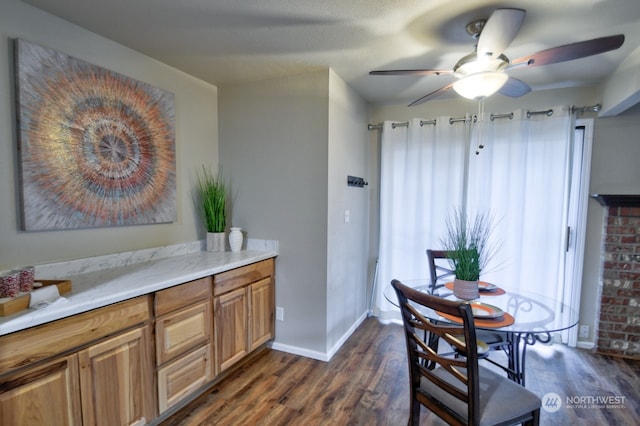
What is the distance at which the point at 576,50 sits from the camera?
1.44 metres

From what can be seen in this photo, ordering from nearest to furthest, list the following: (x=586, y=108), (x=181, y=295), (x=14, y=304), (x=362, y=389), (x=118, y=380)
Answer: (x=14, y=304), (x=118, y=380), (x=181, y=295), (x=362, y=389), (x=586, y=108)

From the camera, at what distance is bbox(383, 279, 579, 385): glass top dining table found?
156 centimetres

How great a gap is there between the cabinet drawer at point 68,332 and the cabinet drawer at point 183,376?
1.33 feet

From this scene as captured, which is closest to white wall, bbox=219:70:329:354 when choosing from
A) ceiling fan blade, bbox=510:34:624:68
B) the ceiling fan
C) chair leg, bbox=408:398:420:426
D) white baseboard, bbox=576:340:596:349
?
the ceiling fan

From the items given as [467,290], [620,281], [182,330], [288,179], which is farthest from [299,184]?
[620,281]

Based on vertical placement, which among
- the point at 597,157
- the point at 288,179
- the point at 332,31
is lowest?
the point at 288,179

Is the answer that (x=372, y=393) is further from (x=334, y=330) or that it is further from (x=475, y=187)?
(x=475, y=187)

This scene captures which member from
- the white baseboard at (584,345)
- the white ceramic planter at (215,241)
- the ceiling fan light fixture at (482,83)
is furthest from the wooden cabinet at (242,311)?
the white baseboard at (584,345)

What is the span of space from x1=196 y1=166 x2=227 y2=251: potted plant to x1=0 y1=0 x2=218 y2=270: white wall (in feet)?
0.39

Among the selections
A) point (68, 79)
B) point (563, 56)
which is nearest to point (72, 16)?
point (68, 79)

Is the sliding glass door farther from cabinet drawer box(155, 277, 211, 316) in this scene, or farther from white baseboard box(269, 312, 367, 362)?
cabinet drawer box(155, 277, 211, 316)

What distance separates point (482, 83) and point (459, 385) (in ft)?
5.06

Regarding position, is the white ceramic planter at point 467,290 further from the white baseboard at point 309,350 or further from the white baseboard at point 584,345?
the white baseboard at point 584,345

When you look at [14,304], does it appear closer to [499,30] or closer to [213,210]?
[213,210]
